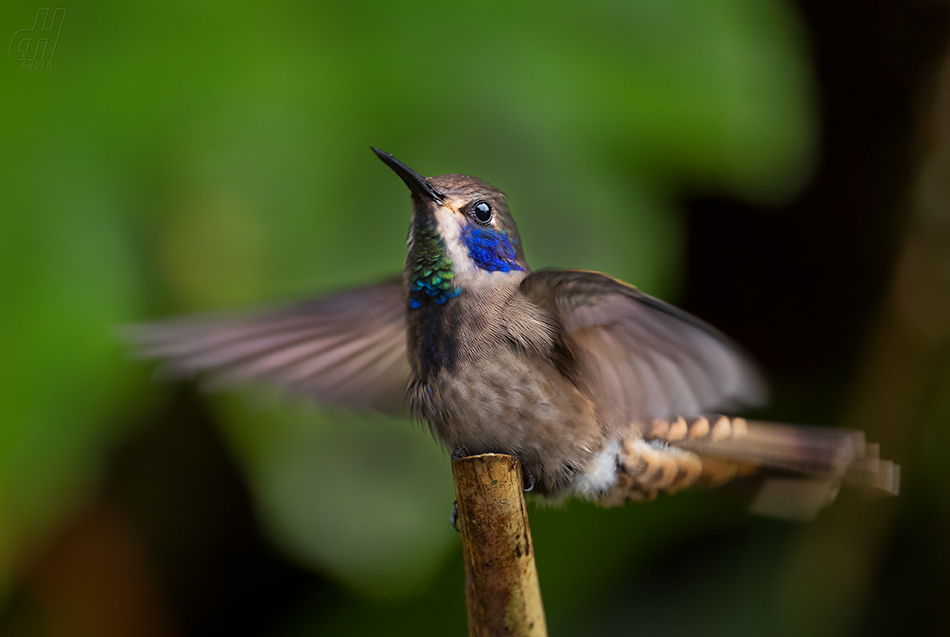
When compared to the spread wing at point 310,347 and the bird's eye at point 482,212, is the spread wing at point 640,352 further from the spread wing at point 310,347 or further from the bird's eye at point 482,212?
the spread wing at point 310,347

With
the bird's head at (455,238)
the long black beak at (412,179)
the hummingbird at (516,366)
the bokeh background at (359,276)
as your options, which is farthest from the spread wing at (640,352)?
the bokeh background at (359,276)

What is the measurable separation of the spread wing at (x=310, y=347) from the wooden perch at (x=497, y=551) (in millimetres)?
693

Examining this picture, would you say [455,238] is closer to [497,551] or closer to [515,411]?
[515,411]

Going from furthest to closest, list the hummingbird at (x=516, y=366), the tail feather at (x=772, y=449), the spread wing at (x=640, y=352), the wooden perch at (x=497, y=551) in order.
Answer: the tail feather at (x=772, y=449) → the hummingbird at (x=516, y=366) → the spread wing at (x=640, y=352) → the wooden perch at (x=497, y=551)

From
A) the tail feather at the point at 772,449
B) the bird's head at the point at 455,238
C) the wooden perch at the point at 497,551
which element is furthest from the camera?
the tail feather at the point at 772,449

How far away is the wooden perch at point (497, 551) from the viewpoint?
1.15 metres

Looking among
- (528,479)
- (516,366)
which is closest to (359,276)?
(516,366)

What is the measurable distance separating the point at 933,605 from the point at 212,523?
Result: 2.01 metres

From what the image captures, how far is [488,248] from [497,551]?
0.75 metres

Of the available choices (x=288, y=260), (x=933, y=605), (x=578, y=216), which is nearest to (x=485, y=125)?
(x=578, y=216)

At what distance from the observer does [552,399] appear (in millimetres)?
1662

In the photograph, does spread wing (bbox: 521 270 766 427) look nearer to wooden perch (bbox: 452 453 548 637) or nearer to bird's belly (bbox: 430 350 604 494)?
bird's belly (bbox: 430 350 604 494)

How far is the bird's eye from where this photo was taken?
5.69 ft

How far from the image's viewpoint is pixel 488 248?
1.75m
